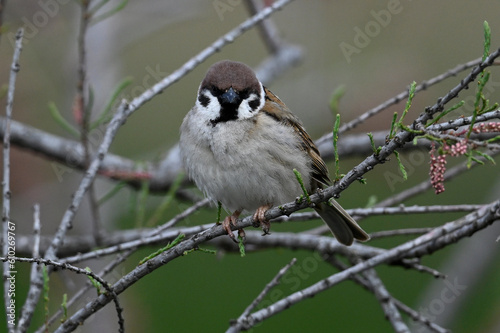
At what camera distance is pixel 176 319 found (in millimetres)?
5281

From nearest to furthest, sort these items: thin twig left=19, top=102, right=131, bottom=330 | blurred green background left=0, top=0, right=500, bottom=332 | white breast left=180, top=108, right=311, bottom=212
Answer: thin twig left=19, top=102, right=131, bottom=330 < white breast left=180, top=108, right=311, bottom=212 < blurred green background left=0, top=0, right=500, bottom=332

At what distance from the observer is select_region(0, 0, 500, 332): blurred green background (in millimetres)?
4500

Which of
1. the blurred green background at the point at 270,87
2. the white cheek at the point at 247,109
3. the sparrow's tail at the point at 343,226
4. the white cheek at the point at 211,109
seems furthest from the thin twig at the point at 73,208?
the sparrow's tail at the point at 343,226

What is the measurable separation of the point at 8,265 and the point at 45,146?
1.57 meters

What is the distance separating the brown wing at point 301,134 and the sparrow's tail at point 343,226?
15 centimetres

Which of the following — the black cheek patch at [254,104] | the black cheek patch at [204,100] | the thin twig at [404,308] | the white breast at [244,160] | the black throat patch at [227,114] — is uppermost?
the black cheek patch at [204,100]

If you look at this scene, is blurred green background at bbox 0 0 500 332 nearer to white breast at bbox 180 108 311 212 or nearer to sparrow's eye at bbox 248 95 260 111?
white breast at bbox 180 108 311 212

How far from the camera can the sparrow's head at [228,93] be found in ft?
10.3

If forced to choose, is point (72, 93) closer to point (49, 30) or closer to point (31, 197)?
point (49, 30)

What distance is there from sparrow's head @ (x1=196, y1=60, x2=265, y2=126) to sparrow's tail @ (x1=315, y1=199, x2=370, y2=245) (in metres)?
0.60

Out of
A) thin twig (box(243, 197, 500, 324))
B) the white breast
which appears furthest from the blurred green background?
thin twig (box(243, 197, 500, 324))

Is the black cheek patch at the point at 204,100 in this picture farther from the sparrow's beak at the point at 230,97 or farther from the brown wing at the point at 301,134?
the brown wing at the point at 301,134

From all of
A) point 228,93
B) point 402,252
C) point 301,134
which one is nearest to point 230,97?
point 228,93

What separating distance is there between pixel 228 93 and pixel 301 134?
455mm
